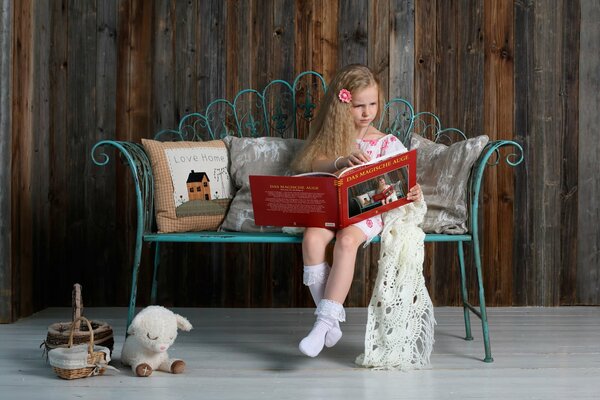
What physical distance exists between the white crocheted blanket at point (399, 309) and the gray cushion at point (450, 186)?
0.23 meters

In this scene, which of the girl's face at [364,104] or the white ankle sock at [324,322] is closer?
the white ankle sock at [324,322]

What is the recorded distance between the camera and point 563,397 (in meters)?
1.79

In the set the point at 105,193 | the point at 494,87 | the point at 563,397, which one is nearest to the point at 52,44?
the point at 105,193

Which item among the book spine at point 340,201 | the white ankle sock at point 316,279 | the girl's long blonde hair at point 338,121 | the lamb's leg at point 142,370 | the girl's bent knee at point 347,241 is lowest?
the lamb's leg at point 142,370

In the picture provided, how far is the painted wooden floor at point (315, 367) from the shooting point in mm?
1827

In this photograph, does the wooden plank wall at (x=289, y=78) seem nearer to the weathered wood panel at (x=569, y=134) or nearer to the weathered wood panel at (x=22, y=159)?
the weathered wood panel at (x=569, y=134)

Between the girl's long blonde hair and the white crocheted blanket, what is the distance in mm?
372

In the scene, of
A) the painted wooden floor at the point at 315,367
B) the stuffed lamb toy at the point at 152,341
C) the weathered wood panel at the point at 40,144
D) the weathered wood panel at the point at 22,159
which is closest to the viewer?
the painted wooden floor at the point at 315,367

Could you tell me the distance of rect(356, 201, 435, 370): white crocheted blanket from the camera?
81.9 inches

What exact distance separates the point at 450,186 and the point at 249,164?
28.1 inches

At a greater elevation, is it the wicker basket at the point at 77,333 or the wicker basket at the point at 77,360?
the wicker basket at the point at 77,333

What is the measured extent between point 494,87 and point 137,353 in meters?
1.86

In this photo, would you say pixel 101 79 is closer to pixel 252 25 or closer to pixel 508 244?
pixel 252 25

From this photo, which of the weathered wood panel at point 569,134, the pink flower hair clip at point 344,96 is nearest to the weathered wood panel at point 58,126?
the pink flower hair clip at point 344,96
